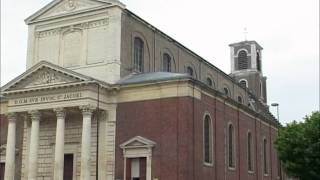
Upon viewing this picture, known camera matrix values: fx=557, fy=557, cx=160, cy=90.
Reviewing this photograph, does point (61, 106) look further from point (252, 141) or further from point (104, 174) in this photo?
point (252, 141)

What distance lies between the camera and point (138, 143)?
37.0 metres

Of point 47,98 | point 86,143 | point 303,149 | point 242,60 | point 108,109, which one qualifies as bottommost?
point 303,149

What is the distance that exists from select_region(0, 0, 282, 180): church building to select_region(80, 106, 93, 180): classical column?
0.22ft

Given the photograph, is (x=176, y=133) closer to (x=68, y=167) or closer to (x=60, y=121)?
(x=60, y=121)

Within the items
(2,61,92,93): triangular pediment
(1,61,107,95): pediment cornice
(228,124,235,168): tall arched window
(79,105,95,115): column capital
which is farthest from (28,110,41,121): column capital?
(228,124,235,168): tall arched window

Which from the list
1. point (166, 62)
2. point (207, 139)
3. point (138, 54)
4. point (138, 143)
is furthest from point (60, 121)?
point (166, 62)

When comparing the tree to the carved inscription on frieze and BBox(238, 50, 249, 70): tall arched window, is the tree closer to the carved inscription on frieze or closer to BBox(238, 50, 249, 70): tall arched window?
the carved inscription on frieze

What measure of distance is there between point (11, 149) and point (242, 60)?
143 ft

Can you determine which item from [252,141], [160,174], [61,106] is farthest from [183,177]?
[252,141]

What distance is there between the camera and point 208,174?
126 feet

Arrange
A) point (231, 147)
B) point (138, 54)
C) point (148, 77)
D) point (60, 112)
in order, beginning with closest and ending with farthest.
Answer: point (60, 112)
point (148, 77)
point (138, 54)
point (231, 147)

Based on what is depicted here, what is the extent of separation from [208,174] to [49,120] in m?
12.4

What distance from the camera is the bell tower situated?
7525 cm

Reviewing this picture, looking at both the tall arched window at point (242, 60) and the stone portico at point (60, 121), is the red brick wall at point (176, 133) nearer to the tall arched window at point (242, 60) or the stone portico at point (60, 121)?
the stone portico at point (60, 121)
